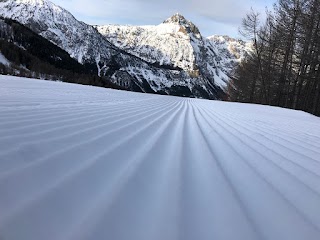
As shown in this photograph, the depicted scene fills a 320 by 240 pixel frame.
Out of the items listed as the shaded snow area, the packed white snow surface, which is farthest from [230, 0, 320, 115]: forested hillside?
the shaded snow area

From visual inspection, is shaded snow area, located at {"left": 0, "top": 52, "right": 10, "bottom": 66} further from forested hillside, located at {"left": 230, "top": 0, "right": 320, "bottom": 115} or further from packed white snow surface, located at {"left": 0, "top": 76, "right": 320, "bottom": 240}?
packed white snow surface, located at {"left": 0, "top": 76, "right": 320, "bottom": 240}

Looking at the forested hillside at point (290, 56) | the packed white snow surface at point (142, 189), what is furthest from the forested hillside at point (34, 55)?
the packed white snow surface at point (142, 189)

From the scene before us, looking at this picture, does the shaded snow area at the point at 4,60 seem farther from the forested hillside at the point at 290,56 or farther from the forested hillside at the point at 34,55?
the forested hillside at the point at 290,56

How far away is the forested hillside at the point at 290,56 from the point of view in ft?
48.9

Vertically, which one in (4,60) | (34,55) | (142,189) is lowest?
(142,189)

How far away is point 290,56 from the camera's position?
17.2 meters

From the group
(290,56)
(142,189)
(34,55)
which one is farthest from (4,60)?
(142,189)

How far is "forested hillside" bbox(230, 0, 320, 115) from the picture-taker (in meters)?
14.9

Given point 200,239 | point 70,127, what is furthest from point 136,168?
point 70,127

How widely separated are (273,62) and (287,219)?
62.2ft

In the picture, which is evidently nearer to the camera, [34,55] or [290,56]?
[290,56]

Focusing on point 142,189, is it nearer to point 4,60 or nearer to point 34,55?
point 4,60

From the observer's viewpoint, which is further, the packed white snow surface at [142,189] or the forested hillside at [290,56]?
the forested hillside at [290,56]

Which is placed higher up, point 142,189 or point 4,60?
point 4,60
